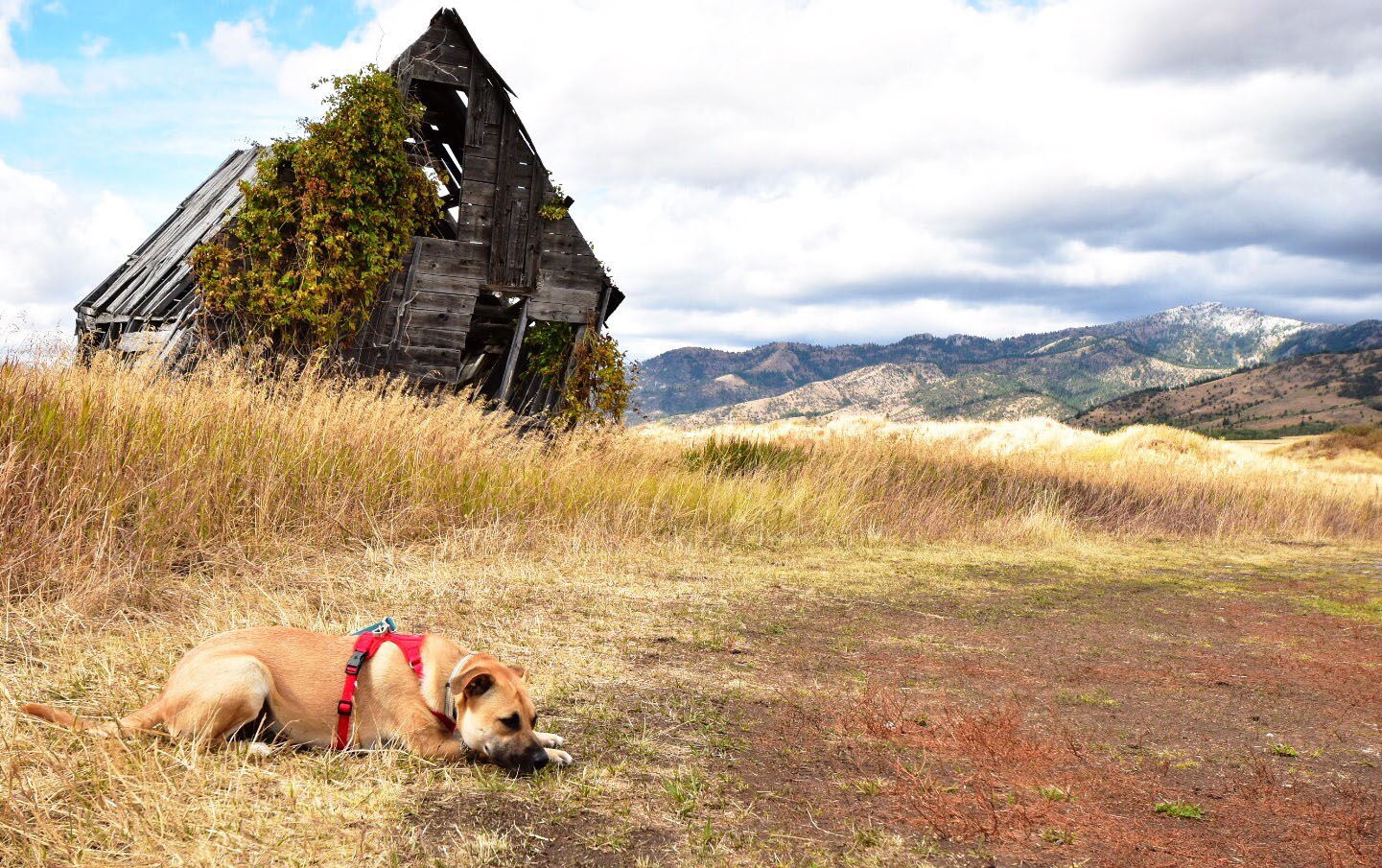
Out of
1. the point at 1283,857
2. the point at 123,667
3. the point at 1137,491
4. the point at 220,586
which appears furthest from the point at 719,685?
the point at 1137,491

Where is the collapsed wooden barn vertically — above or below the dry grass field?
above

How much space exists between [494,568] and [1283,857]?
5.61 meters

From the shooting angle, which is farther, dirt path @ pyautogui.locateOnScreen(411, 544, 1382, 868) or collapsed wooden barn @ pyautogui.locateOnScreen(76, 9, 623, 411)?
collapsed wooden barn @ pyautogui.locateOnScreen(76, 9, 623, 411)

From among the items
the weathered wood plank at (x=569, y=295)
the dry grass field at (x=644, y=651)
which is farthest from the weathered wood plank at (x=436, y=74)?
the dry grass field at (x=644, y=651)

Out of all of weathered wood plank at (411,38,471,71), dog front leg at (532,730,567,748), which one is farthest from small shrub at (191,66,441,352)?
dog front leg at (532,730,567,748)

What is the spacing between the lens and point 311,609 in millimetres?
5527

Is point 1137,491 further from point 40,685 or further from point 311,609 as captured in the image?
point 40,685

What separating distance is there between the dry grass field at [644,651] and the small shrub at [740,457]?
0.70 meters

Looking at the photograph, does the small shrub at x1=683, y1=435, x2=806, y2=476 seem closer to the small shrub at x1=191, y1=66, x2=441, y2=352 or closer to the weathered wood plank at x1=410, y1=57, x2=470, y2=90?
the small shrub at x1=191, y1=66, x2=441, y2=352

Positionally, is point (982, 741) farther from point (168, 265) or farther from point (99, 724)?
point (168, 265)

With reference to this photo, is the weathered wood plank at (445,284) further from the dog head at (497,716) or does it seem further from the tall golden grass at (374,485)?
the dog head at (497,716)

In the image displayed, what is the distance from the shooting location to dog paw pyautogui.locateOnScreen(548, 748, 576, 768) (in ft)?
11.3

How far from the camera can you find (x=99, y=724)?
3209 millimetres

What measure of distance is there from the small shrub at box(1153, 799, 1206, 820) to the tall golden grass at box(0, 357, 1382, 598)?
18.7ft
